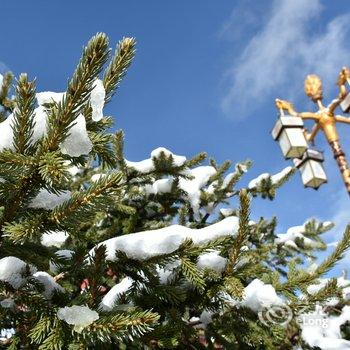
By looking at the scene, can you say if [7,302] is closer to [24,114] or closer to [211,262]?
[24,114]

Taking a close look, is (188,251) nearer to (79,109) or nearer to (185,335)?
(185,335)

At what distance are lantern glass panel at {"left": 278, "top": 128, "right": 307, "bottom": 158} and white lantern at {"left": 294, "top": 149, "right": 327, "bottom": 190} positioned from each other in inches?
8.3

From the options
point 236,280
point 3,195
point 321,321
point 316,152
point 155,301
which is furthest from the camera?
point 316,152

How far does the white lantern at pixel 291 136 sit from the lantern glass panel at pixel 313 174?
25 centimetres

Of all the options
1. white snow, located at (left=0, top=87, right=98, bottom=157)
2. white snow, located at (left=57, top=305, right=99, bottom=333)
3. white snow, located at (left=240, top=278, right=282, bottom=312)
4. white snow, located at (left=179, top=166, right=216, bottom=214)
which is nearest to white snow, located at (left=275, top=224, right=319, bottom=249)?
white snow, located at (left=179, top=166, right=216, bottom=214)

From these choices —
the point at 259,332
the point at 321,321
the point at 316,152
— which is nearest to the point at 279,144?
the point at 316,152

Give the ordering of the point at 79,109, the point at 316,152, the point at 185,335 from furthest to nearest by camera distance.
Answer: the point at 316,152
the point at 185,335
the point at 79,109

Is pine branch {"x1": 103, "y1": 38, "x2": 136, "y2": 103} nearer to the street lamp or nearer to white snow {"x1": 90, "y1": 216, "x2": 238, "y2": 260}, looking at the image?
white snow {"x1": 90, "y1": 216, "x2": 238, "y2": 260}

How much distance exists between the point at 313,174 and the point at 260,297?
5.84 m

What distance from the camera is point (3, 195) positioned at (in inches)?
63.1

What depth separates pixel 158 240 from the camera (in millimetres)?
2100

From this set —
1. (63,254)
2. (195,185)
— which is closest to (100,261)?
(63,254)

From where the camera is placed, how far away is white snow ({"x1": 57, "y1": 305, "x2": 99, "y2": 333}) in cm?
145

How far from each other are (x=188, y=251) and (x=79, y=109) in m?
0.99
